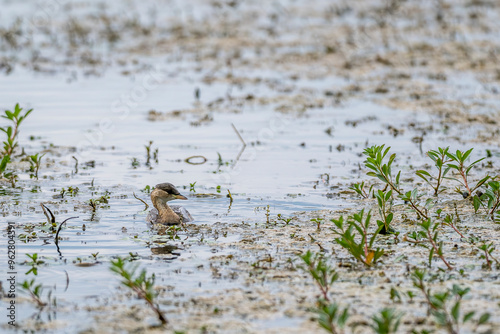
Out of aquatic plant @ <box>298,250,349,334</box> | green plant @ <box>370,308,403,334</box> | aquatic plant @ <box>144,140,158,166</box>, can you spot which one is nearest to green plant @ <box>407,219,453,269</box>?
aquatic plant @ <box>298,250,349,334</box>

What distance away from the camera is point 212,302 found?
656 centimetres

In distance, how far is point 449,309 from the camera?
6.28 m

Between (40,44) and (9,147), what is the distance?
37.2 feet

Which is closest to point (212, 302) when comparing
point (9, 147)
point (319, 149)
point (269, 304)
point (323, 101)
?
point (269, 304)

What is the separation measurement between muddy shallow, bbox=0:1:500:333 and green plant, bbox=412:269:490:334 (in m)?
0.12

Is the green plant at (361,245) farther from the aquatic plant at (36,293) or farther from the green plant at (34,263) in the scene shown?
the green plant at (34,263)

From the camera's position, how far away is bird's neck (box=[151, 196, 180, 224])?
28.9 feet

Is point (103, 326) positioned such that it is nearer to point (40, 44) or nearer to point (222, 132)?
point (222, 132)

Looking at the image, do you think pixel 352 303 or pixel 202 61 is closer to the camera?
pixel 352 303

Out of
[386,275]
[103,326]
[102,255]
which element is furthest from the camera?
[102,255]

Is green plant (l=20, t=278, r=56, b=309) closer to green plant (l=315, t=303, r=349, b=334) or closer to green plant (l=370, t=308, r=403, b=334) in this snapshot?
green plant (l=315, t=303, r=349, b=334)

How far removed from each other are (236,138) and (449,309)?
7.71m

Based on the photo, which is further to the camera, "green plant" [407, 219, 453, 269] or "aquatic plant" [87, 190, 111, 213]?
"aquatic plant" [87, 190, 111, 213]

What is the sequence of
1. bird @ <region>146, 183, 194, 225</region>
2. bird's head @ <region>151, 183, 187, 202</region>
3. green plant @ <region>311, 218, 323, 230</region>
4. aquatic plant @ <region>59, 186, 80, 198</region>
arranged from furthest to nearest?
aquatic plant @ <region>59, 186, 80, 198</region> → bird's head @ <region>151, 183, 187, 202</region> → bird @ <region>146, 183, 194, 225</region> → green plant @ <region>311, 218, 323, 230</region>
